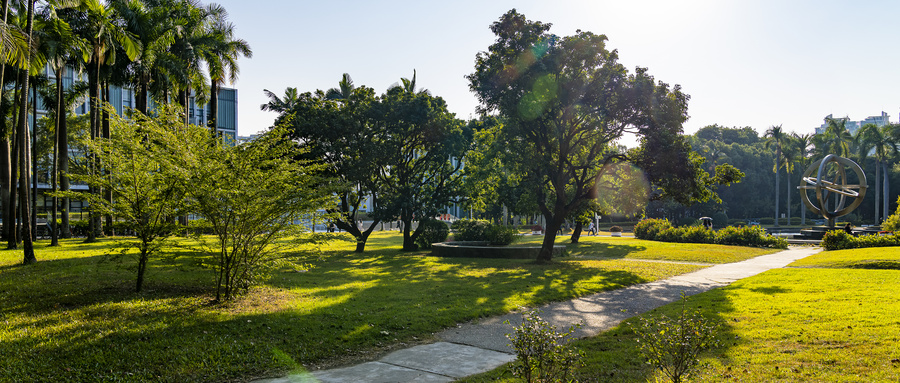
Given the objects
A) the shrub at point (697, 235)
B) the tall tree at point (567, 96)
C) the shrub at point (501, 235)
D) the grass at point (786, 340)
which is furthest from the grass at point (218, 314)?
the shrub at point (697, 235)

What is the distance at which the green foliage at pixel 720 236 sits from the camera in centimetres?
2859

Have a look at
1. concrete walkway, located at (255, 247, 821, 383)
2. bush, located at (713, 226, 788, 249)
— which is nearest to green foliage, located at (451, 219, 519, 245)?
bush, located at (713, 226, 788, 249)

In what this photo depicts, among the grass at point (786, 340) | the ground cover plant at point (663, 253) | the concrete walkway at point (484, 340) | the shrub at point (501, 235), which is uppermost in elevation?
the shrub at point (501, 235)

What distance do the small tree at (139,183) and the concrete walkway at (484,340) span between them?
572cm

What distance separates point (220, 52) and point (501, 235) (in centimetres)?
1701

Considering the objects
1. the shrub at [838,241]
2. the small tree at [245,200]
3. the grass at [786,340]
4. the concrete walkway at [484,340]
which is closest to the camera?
the grass at [786,340]

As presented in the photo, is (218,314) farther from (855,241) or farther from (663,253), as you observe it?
(855,241)

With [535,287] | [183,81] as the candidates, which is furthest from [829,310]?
[183,81]

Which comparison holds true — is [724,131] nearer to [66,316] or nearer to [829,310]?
[829,310]

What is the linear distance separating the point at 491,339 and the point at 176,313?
203 inches

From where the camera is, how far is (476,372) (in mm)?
6152

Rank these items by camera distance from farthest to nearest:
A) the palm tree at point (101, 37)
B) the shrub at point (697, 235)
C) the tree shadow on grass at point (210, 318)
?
1. the shrub at point (697, 235)
2. the palm tree at point (101, 37)
3. the tree shadow on grass at point (210, 318)

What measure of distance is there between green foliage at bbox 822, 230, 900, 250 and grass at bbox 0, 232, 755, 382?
14.4 meters

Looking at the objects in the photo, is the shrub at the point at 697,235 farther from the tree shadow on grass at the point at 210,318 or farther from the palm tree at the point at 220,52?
the palm tree at the point at 220,52
